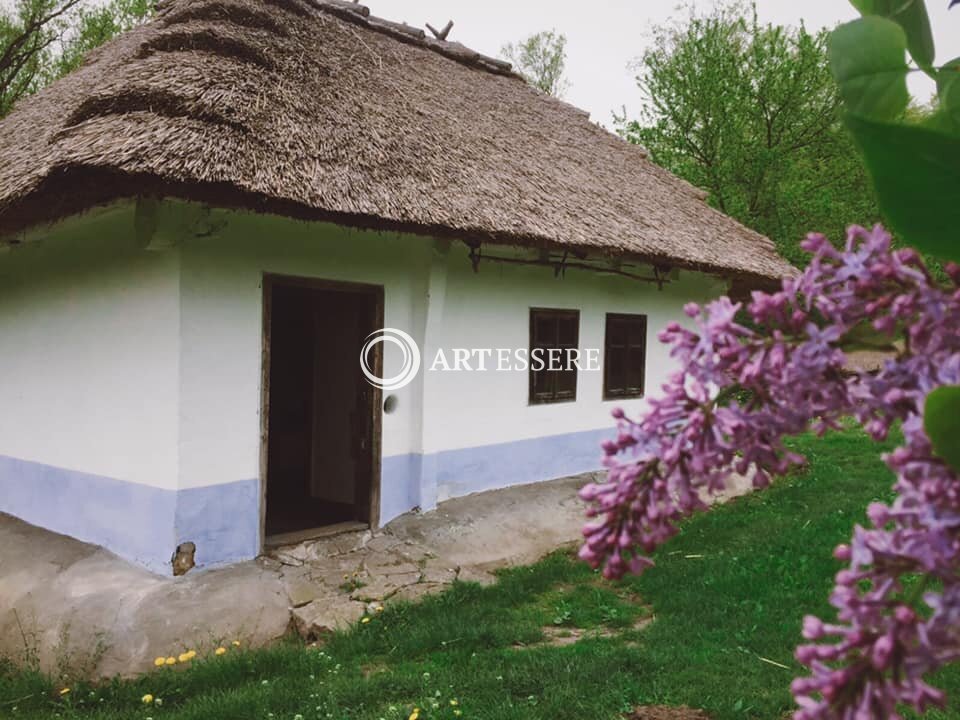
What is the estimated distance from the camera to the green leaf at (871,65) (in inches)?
21.0

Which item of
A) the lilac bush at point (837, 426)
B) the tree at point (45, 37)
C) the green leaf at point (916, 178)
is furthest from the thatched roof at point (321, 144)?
the tree at point (45, 37)

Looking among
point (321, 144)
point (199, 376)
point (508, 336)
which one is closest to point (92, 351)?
point (199, 376)

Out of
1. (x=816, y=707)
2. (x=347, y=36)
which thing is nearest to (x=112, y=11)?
(x=347, y=36)

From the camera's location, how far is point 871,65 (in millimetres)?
538

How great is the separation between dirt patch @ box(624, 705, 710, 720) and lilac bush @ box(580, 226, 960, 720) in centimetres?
316

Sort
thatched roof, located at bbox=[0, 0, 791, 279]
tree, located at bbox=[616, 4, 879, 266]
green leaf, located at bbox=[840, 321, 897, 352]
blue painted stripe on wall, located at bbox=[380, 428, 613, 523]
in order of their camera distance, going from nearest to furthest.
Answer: green leaf, located at bbox=[840, 321, 897, 352] < thatched roof, located at bbox=[0, 0, 791, 279] < blue painted stripe on wall, located at bbox=[380, 428, 613, 523] < tree, located at bbox=[616, 4, 879, 266]

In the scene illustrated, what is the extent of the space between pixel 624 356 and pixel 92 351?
5403mm

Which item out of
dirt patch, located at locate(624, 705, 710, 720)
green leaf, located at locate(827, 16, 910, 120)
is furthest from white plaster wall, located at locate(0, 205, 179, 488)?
green leaf, located at locate(827, 16, 910, 120)

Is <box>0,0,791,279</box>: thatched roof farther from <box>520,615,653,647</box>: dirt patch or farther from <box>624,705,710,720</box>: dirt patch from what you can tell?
<box>624,705,710,720</box>: dirt patch

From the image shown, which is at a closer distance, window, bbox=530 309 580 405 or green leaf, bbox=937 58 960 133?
green leaf, bbox=937 58 960 133

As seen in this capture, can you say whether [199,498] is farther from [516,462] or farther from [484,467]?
[516,462]

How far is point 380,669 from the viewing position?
13.7 ft

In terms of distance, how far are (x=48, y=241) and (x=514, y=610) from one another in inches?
189

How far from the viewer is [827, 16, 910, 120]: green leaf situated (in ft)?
1.75
